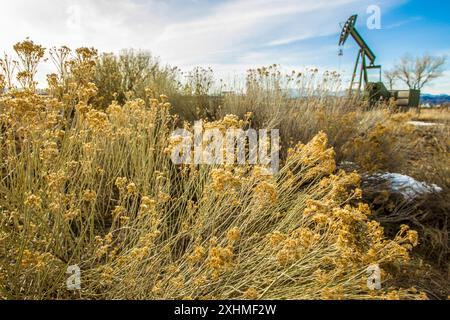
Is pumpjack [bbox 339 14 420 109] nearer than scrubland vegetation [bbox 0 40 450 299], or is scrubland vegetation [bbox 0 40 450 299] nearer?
scrubland vegetation [bbox 0 40 450 299]

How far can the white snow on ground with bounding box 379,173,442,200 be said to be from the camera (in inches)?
139

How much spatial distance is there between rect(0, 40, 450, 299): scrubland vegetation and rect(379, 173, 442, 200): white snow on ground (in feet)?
0.20

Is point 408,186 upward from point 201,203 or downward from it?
downward

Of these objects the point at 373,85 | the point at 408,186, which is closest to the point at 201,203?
the point at 408,186

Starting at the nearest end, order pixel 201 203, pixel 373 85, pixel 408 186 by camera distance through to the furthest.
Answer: pixel 201 203 < pixel 408 186 < pixel 373 85

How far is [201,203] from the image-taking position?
2352 millimetres

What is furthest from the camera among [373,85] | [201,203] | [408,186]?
[373,85]

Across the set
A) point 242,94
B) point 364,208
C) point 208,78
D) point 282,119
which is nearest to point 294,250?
point 364,208

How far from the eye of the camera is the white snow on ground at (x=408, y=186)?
354cm

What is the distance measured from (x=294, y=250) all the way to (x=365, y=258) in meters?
0.30

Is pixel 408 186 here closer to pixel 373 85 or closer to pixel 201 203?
pixel 201 203

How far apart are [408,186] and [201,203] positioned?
2.40 metres

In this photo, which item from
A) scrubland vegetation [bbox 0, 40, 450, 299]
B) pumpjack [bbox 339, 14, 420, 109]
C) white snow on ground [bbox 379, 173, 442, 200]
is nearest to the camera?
scrubland vegetation [bbox 0, 40, 450, 299]

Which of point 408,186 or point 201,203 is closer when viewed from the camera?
point 201,203
